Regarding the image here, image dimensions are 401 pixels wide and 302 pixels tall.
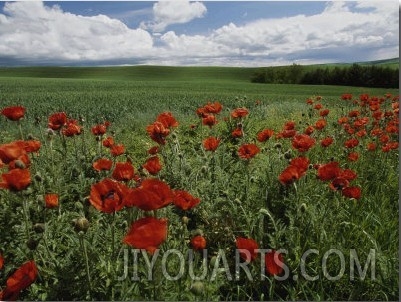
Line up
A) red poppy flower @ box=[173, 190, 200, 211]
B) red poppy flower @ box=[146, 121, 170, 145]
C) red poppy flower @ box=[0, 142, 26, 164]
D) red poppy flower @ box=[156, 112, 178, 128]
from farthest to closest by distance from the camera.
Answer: red poppy flower @ box=[156, 112, 178, 128] → red poppy flower @ box=[146, 121, 170, 145] → red poppy flower @ box=[0, 142, 26, 164] → red poppy flower @ box=[173, 190, 200, 211]

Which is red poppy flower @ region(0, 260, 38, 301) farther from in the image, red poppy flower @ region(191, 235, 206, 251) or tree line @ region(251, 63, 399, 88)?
tree line @ region(251, 63, 399, 88)

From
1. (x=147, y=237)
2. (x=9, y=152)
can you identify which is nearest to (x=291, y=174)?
(x=147, y=237)

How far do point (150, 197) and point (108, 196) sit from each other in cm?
42

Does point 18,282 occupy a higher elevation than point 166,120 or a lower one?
lower

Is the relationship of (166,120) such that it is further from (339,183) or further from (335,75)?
(335,75)

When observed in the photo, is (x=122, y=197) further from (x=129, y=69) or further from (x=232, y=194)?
(x=129, y=69)

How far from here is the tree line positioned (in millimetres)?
46344

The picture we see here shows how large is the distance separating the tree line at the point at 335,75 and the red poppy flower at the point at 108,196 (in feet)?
147

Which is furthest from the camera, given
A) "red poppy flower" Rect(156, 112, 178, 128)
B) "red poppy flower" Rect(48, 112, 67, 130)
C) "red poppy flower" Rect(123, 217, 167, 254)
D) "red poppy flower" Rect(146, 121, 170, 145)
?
"red poppy flower" Rect(48, 112, 67, 130)

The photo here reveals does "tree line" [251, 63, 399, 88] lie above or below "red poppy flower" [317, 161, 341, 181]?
below

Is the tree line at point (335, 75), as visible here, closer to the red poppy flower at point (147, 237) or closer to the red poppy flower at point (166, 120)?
the red poppy flower at point (166, 120)

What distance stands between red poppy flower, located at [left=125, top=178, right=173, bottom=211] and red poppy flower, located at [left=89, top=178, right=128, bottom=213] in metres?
0.20

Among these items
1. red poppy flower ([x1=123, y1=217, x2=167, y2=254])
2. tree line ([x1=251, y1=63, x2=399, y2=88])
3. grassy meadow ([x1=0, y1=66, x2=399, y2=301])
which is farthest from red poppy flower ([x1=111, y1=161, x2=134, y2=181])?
tree line ([x1=251, y1=63, x2=399, y2=88])

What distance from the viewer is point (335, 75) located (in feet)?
162
